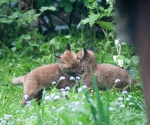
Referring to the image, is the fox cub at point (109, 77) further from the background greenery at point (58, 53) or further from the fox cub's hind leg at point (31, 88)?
the fox cub's hind leg at point (31, 88)

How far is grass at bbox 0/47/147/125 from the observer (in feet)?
11.8

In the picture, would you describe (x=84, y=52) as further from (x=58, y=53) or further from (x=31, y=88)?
(x=58, y=53)

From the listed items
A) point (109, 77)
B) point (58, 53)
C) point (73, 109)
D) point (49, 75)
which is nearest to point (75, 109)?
point (73, 109)

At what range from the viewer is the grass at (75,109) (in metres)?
3.59

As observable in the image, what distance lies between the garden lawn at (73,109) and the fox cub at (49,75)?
17 centimetres

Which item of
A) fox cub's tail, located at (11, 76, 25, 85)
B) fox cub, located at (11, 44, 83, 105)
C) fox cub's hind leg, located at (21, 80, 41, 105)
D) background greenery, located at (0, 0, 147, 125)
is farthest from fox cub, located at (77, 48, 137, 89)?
fox cub's tail, located at (11, 76, 25, 85)

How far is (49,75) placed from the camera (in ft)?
20.4

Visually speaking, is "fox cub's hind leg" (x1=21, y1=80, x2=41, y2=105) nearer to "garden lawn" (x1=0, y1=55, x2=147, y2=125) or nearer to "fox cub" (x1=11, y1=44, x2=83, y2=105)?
"fox cub" (x1=11, y1=44, x2=83, y2=105)

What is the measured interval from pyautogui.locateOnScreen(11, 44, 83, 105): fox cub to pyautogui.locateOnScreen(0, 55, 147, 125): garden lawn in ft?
0.57

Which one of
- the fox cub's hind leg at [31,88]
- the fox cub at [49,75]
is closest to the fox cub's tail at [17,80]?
the fox cub at [49,75]

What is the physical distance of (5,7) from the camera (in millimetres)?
8586

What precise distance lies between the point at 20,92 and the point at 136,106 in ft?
6.57

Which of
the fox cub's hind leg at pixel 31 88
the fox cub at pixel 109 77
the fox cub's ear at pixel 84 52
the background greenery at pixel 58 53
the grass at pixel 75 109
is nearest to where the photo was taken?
the grass at pixel 75 109

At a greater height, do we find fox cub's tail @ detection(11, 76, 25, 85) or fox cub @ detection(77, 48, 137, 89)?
fox cub @ detection(77, 48, 137, 89)
